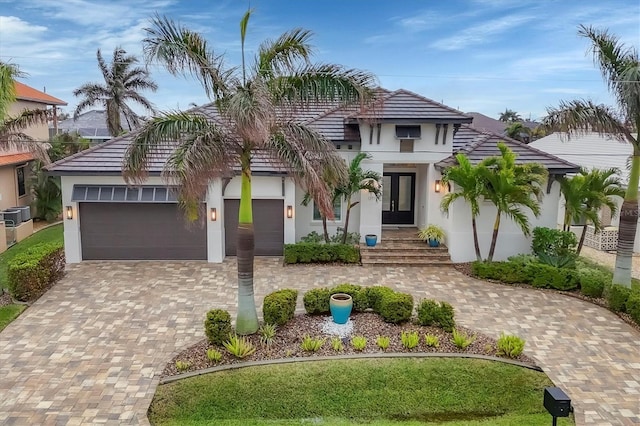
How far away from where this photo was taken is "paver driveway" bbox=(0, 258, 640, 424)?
7850mm

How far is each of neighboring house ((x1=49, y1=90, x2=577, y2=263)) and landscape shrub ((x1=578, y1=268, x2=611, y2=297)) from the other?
308 cm

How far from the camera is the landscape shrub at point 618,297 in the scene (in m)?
11.6

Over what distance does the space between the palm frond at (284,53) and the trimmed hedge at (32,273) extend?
28.0 feet

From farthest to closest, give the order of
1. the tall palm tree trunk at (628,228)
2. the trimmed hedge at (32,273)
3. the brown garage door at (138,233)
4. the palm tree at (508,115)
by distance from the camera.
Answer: the palm tree at (508,115) < the brown garage door at (138,233) < the trimmed hedge at (32,273) < the tall palm tree trunk at (628,228)

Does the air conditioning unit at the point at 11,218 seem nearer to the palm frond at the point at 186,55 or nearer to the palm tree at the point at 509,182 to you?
the palm frond at the point at 186,55

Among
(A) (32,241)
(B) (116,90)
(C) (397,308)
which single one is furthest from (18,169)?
(C) (397,308)

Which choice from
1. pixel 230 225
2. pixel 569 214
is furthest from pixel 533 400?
pixel 230 225

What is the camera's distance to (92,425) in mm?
7184

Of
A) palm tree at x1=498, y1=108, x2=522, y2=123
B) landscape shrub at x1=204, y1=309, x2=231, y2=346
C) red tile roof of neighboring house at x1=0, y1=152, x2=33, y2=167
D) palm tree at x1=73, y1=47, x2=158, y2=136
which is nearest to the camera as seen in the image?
landscape shrub at x1=204, y1=309, x2=231, y2=346

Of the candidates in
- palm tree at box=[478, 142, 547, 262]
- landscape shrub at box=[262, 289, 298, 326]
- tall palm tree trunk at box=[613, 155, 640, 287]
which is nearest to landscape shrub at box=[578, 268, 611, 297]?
tall palm tree trunk at box=[613, 155, 640, 287]

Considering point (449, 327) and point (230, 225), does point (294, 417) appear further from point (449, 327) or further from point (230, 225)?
point (230, 225)

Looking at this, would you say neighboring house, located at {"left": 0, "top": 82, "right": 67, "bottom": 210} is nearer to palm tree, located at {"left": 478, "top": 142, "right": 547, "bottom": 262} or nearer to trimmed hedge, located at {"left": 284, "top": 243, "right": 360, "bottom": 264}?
trimmed hedge, located at {"left": 284, "top": 243, "right": 360, "bottom": 264}

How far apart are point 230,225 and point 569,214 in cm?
1146

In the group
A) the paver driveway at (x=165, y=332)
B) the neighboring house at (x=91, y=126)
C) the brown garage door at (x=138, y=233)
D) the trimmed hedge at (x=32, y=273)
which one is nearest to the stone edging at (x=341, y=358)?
the paver driveway at (x=165, y=332)
